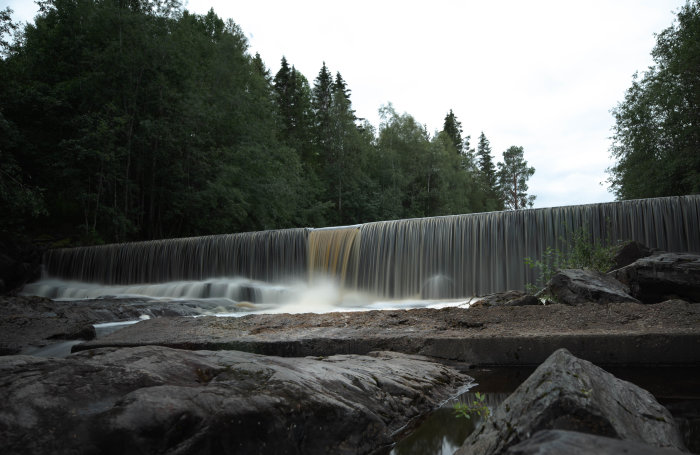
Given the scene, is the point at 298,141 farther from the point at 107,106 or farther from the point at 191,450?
the point at 191,450

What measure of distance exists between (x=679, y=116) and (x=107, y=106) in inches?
1045

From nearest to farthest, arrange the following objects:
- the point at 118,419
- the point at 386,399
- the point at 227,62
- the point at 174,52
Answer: the point at 118,419 → the point at 386,399 → the point at 174,52 → the point at 227,62

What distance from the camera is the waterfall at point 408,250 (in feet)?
37.3

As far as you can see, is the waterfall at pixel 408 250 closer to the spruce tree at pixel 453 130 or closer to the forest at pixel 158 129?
the forest at pixel 158 129

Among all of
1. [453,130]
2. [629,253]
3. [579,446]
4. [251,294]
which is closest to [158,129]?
[251,294]

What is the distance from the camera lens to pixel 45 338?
6320mm

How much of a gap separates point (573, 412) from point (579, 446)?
1.61ft

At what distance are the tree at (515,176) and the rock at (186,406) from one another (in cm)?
6141

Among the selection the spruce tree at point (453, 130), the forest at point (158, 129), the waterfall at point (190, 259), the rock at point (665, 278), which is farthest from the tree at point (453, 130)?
the rock at point (665, 278)

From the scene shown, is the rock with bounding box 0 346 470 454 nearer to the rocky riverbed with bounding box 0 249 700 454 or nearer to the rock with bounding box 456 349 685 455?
the rocky riverbed with bounding box 0 249 700 454

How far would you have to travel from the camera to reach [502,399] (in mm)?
3168

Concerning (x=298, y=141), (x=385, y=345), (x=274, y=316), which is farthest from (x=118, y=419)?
(x=298, y=141)

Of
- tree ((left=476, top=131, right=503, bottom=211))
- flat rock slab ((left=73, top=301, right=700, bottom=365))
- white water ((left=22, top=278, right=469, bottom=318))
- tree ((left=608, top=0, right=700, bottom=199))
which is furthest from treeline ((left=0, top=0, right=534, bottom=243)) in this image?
tree ((left=476, top=131, right=503, bottom=211))

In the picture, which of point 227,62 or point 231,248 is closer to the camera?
point 231,248
